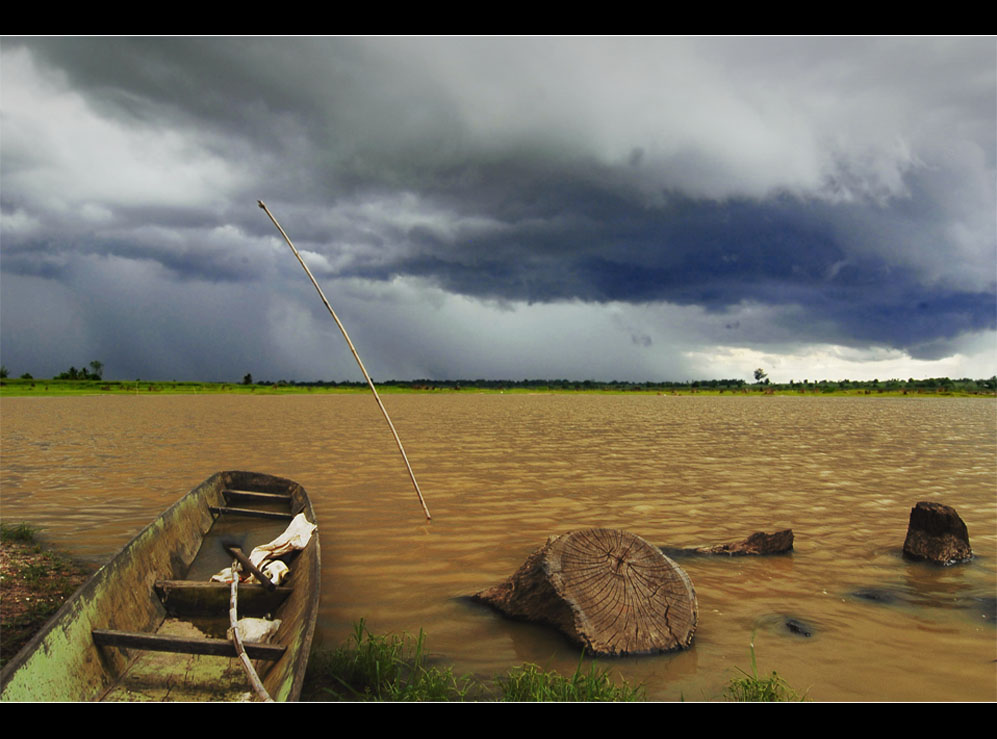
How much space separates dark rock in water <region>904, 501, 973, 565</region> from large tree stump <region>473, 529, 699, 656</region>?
5045 millimetres

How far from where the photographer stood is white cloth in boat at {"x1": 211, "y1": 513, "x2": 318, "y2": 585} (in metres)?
6.80

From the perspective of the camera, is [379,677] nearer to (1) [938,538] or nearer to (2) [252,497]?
(2) [252,497]

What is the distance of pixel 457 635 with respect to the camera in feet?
18.8

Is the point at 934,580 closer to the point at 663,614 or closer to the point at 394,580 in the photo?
the point at 663,614

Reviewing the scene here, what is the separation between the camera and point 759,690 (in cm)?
A: 444

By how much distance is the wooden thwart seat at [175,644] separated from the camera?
15.0ft

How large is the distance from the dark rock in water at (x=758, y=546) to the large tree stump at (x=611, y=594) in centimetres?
312

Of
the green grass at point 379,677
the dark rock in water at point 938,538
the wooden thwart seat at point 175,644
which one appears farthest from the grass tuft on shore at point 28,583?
the dark rock in water at point 938,538

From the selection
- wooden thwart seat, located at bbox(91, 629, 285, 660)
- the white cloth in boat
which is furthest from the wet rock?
the white cloth in boat

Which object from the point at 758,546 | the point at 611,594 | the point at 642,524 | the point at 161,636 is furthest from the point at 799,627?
the point at 161,636

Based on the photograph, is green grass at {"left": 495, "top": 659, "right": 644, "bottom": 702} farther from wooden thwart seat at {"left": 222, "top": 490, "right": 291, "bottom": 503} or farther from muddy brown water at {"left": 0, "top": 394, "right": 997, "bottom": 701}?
wooden thwart seat at {"left": 222, "top": 490, "right": 291, "bottom": 503}

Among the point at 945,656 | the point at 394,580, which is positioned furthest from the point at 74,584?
the point at 945,656

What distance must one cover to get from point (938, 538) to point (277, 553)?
9571 millimetres

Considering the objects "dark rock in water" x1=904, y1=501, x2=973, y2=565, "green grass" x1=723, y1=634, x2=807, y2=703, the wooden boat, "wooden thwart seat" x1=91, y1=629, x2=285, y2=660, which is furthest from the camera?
"dark rock in water" x1=904, y1=501, x2=973, y2=565
